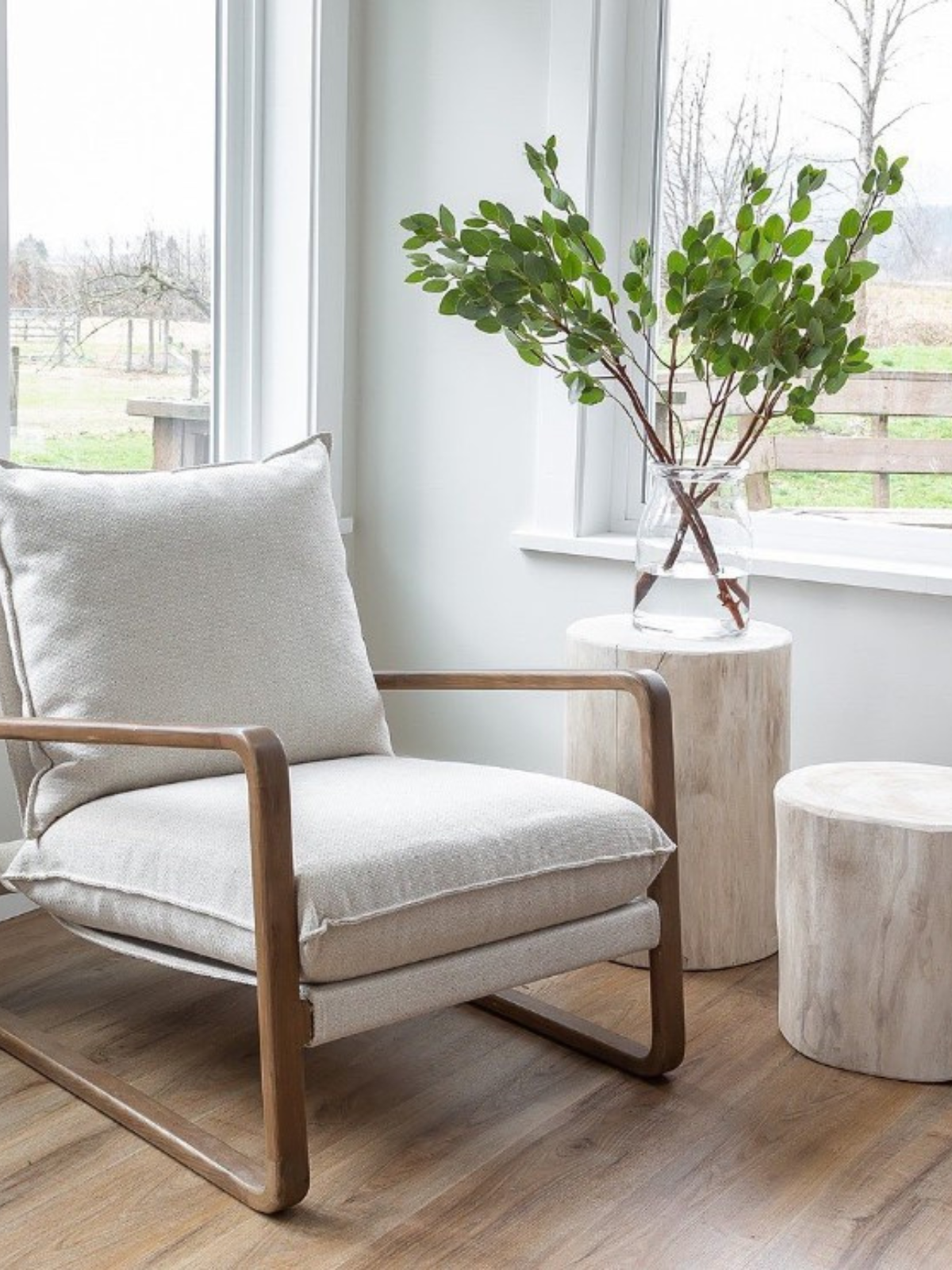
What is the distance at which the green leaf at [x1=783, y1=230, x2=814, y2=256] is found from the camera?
7.81 feet

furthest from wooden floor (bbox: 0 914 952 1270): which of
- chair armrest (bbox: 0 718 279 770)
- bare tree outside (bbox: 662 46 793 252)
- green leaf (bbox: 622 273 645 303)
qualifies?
bare tree outside (bbox: 662 46 793 252)

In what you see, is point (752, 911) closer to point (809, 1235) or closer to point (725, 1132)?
point (725, 1132)

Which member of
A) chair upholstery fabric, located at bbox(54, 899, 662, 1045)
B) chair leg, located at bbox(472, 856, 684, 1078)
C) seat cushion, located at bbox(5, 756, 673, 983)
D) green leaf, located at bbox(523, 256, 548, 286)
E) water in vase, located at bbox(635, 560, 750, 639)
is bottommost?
chair leg, located at bbox(472, 856, 684, 1078)

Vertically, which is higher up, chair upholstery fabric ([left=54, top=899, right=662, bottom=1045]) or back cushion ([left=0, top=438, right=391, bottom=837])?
back cushion ([left=0, top=438, right=391, bottom=837])

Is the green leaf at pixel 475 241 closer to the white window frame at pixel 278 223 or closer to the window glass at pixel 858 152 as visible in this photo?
the window glass at pixel 858 152

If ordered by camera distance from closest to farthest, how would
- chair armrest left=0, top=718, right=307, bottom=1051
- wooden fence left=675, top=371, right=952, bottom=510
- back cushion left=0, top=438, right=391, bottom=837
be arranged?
chair armrest left=0, top=718, right=307, bottom=1051
back cushion left=0, top=438, right=391, bottom=837
wooden fence left=675, top=371, right=952, bottom=510

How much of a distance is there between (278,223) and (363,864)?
1821 mm

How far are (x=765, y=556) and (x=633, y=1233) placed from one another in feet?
4.49

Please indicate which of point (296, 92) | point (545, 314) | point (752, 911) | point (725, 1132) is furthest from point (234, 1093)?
point (296, 92)

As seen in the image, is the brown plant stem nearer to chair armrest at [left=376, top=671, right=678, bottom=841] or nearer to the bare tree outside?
chair armrest at [left=376, top=671, right=678, bottom=841]

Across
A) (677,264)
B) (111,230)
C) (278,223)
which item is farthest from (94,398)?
(677,264)

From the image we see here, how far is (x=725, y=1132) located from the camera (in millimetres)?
2064

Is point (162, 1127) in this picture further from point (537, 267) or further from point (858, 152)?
point (858, 152)

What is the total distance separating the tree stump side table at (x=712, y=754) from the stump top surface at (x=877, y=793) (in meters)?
0.17
